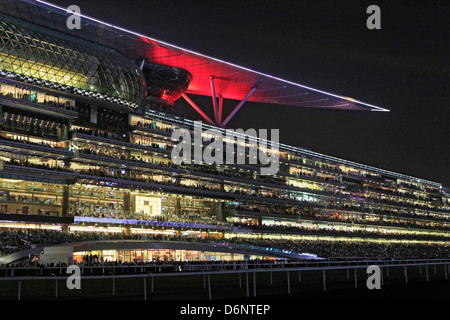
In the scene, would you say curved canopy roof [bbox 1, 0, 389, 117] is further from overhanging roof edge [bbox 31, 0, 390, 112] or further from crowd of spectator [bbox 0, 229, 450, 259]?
crowd of spectator [bbox 0, 229, 450, 259]

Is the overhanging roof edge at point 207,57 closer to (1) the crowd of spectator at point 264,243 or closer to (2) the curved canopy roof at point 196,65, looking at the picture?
(2) the curved canopy roof at point 196,65

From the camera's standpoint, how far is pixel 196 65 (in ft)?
296

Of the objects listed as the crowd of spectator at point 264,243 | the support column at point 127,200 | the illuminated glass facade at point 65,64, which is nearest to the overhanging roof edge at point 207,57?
A: the illuminated glass facade at point 65,64

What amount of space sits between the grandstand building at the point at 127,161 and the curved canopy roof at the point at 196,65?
209mm

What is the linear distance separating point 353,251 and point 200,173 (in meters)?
28.7

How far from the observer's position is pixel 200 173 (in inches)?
3137

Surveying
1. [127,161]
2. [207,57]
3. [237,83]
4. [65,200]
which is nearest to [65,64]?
[127,161]

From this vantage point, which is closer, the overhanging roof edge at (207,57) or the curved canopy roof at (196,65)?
the overhanging roof edge at (207,57)

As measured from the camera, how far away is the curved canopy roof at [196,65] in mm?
68562

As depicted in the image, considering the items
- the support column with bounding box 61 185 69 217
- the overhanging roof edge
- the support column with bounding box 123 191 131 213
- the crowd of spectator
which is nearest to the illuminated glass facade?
the overhanging roof edge

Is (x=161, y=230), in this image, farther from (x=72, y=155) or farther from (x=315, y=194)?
(x=315, y=194)

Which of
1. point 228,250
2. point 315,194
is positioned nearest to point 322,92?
point 315,194

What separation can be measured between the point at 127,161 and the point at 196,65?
27275 mm

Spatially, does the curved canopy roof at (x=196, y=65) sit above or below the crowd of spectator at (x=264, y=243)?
above
